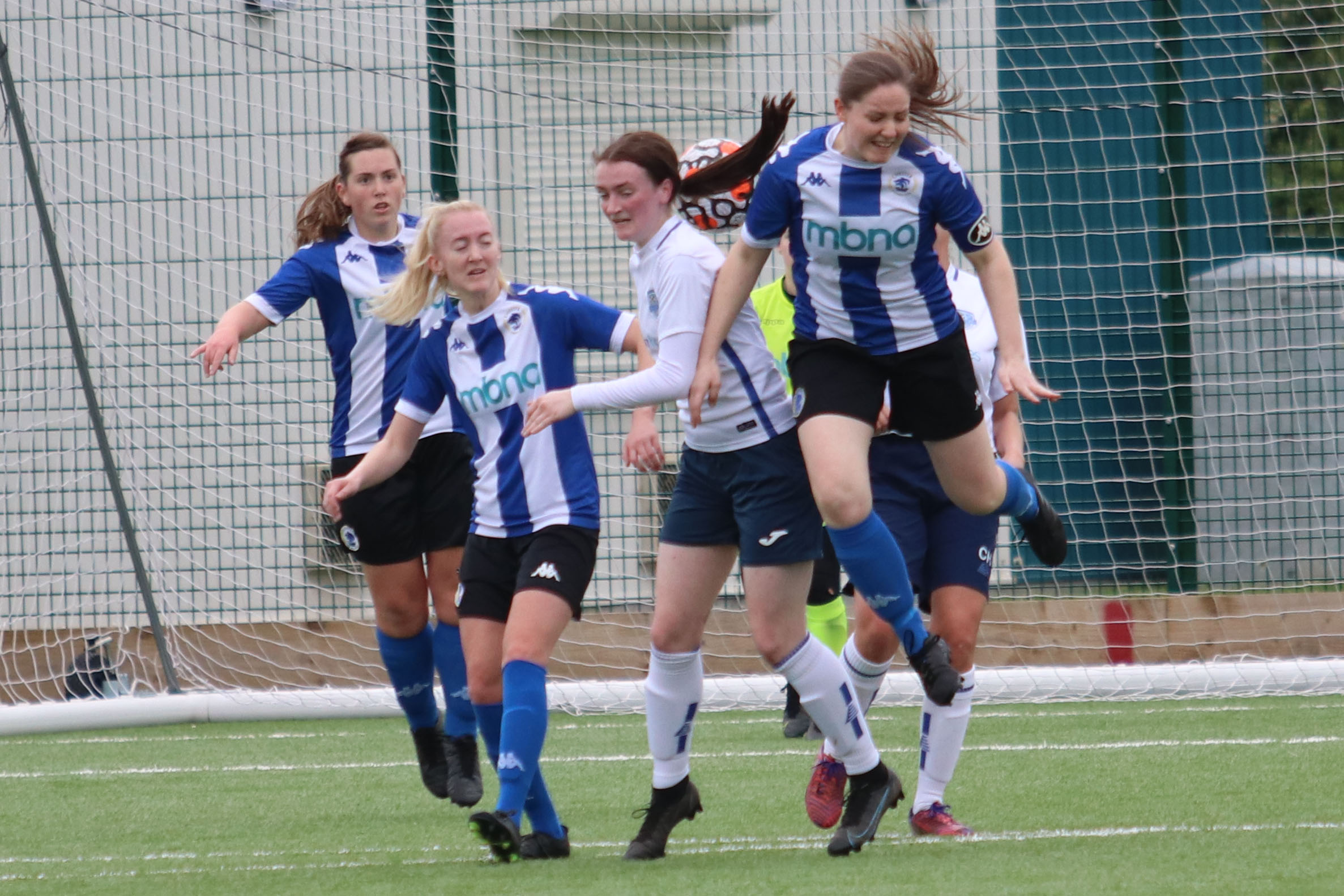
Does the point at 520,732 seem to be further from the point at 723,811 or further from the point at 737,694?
the point at 737,694

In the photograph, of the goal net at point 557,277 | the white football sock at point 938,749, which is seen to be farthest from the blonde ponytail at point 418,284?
the goal net at point 557,277

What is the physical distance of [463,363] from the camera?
4266mm

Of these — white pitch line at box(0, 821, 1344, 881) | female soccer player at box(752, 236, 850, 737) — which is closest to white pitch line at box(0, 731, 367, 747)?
female soccer player at box(752, 236, 850, 737)

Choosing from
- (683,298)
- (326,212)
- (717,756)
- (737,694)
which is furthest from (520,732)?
(737,694)

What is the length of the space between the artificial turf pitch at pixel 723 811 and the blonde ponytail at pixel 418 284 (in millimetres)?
1393

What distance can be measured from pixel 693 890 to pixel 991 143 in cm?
555

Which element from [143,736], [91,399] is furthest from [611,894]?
[91,399]

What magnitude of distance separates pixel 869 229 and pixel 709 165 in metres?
0.53

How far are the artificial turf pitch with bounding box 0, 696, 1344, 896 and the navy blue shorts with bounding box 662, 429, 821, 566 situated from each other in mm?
719

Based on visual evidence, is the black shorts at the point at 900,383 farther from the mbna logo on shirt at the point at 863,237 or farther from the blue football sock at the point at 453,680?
the blue football sock at the point at 453,680

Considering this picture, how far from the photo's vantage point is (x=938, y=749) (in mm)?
4359

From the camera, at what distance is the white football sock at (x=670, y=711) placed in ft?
13.3

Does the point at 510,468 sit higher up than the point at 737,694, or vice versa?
the point at 510,468

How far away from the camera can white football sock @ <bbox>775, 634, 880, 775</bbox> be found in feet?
13.0
